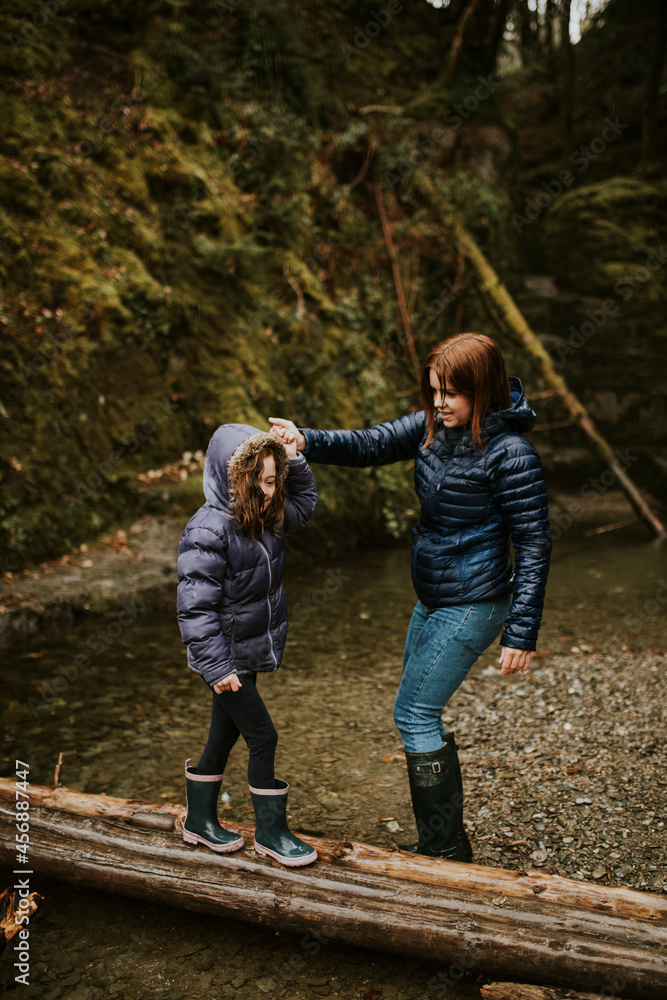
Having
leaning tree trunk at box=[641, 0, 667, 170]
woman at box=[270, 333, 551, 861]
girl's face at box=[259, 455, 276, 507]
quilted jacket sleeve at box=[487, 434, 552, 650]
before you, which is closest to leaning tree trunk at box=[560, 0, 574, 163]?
leaning tree trunk at box=[641, 0, 667, 170]

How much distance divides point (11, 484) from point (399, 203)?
30.4 ft

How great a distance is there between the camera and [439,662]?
A: 306 cm

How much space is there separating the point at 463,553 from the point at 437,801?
111 cm

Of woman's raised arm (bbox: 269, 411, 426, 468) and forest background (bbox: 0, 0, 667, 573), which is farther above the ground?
forest background (bbox: 0, 0, 667, 573)

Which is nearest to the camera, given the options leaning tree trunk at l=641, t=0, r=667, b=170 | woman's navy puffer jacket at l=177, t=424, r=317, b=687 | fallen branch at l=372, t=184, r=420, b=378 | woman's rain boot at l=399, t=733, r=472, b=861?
woman's navy puffer jacket at l=177, t=424, r=317, b=687

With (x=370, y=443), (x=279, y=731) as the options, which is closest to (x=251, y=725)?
(x=370, y=443)

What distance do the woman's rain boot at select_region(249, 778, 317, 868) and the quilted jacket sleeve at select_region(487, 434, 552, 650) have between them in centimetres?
120

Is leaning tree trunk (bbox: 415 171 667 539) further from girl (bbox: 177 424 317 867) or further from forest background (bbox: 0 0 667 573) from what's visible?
girl (bbox: 177 424 317 867)

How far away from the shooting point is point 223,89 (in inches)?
410

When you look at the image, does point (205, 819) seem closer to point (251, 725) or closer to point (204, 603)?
point (251, 725)

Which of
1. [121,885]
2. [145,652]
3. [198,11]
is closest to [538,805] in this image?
[121,885]

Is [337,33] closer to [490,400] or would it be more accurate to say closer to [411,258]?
[411,258]

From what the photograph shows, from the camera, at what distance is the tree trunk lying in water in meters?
2.38

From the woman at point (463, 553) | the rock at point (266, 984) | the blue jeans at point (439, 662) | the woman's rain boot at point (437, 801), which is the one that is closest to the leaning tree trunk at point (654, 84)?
the woman at point (463, 553)
